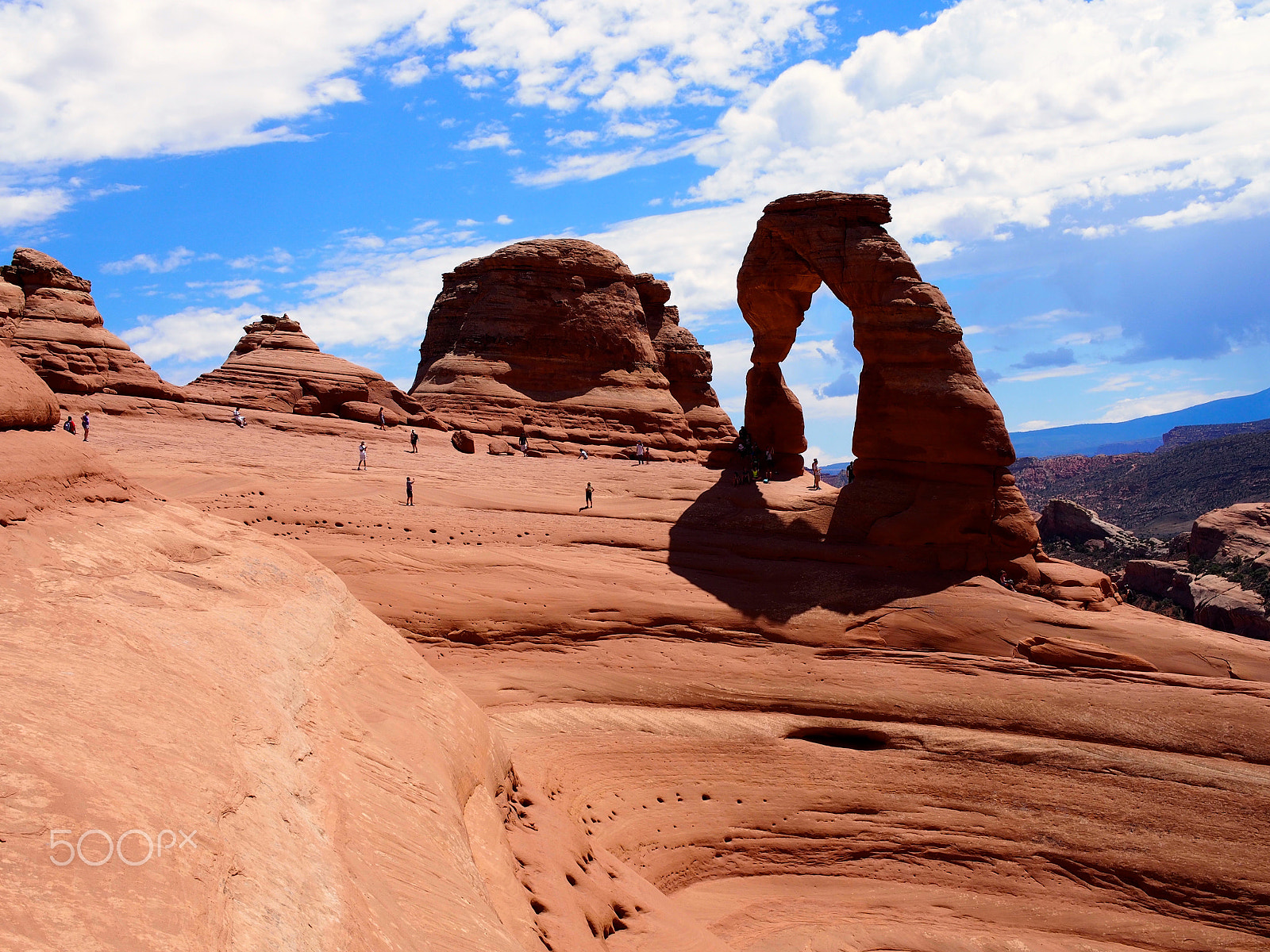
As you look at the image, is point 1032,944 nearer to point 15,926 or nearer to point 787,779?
point 787,779

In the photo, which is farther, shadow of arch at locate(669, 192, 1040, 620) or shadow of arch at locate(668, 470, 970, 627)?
shadow of arch at locate(669, 192, 1040, 620)

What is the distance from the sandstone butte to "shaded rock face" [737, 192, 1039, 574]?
2.99ft

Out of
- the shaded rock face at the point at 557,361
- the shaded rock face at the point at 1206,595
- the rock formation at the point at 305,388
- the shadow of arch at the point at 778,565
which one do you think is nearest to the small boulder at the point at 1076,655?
the shadow of arch at the point at 778,565

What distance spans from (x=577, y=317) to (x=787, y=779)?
30.6 meters

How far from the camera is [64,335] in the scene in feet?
105

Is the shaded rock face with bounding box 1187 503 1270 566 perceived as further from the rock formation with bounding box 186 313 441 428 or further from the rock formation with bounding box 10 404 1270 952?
the rock formation with bounding box 186 313 441 428

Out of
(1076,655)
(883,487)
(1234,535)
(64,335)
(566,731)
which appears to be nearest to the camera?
(566,731)

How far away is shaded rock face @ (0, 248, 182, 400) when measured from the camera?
3075 centimetres

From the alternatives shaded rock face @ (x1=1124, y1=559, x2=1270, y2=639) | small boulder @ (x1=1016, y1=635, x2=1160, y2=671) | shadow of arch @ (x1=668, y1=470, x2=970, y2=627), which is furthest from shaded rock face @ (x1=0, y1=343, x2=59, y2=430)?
shaded rock face @ (x1=1124, y1=559, x2=1270, y2=639)

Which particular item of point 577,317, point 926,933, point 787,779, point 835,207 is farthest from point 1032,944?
point 577,317


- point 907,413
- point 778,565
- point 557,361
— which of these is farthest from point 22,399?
point 557,361

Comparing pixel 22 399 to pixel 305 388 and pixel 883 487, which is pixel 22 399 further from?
pixel 305 388

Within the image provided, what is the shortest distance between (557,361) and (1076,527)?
90.3ft

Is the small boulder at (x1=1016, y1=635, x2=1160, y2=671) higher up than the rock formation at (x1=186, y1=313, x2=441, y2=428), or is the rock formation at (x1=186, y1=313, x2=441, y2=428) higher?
the rock formation at (x1=186, y1=313, x2=441, y2=428)
